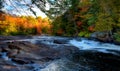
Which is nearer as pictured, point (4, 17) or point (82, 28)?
point (4, 17)

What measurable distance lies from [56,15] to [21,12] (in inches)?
39.7

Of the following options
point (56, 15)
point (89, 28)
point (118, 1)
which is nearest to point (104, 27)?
point (118, 1)

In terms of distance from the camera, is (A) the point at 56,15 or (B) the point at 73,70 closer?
(A) the point at 56,15

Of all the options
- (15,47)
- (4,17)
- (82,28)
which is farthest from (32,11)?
(82,28)

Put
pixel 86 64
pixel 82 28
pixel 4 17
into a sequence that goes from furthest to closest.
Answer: pixel 82 28
pixel 86 64
pixel 4 17

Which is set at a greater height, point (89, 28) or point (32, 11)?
point (32, 11)

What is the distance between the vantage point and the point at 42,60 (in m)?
11.4

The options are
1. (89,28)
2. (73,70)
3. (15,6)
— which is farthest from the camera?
(89,28)

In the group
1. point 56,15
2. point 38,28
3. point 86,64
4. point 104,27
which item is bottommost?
point 38,28

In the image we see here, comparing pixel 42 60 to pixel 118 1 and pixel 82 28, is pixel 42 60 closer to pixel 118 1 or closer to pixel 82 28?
pixel 118 1

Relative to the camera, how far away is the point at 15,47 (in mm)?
13180

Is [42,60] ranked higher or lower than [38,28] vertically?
higher

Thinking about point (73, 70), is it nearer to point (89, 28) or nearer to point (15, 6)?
point (15, 6)

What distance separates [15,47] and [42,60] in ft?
8.63
